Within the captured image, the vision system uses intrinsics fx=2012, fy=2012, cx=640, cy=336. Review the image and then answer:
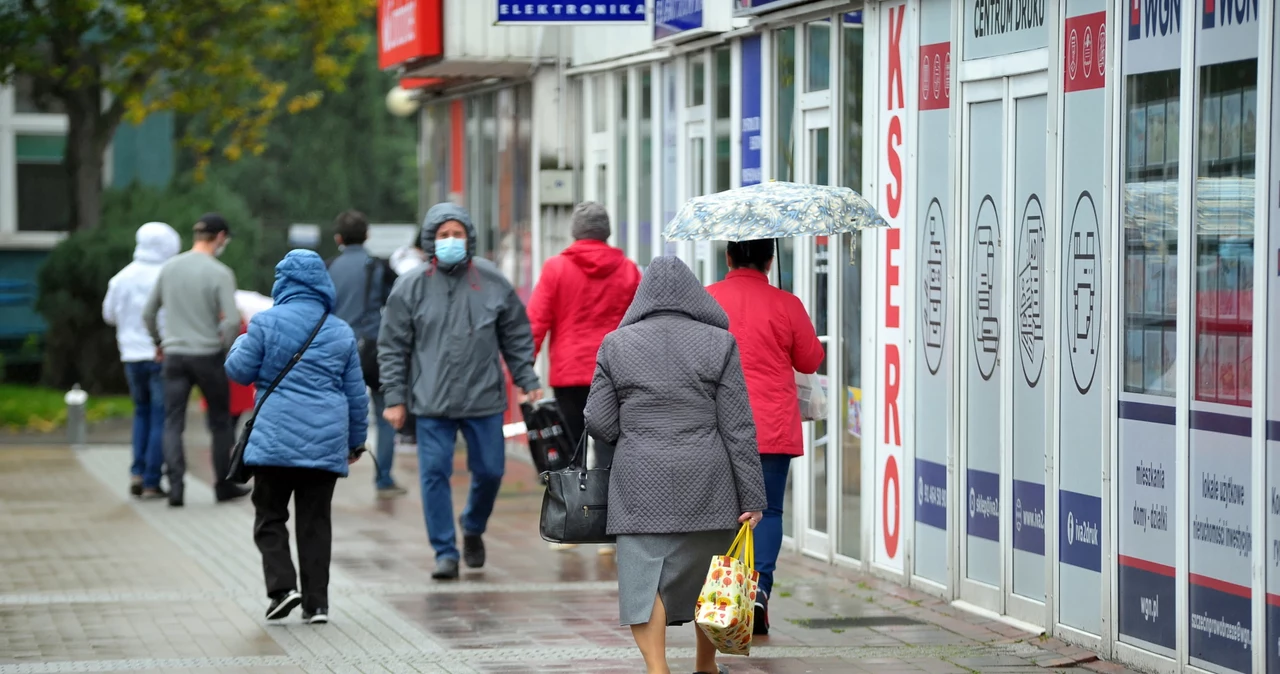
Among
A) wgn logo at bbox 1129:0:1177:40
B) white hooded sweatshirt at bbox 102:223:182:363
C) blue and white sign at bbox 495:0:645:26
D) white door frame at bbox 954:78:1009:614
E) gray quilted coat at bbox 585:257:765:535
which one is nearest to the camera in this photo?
gray quilted coat at bbox 585:257:765:535

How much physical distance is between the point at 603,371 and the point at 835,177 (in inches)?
157

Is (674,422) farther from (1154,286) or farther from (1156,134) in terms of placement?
(1156,134)

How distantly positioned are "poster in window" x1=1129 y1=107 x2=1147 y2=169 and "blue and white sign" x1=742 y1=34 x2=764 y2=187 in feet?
13.1

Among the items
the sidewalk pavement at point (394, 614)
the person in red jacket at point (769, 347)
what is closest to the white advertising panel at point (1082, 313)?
the sidewalk pavement at point (394, 614)

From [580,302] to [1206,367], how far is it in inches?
175

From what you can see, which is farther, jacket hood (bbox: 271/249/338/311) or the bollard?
the bollard

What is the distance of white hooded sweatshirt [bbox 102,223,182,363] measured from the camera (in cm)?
1382

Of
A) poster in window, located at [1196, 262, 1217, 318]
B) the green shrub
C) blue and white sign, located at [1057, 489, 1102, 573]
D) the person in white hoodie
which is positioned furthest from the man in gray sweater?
the green shrub

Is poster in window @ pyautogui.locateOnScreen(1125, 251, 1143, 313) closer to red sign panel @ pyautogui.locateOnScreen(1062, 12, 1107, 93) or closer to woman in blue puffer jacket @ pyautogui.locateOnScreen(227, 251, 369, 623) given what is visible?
red sign panel @ pyautogui.locateOnScreen(1062, 12, 1107, 93)

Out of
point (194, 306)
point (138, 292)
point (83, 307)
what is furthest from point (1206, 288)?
point (83, 307)

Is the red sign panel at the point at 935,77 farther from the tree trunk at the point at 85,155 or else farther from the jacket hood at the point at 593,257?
the tree trunk at the point at 85,155

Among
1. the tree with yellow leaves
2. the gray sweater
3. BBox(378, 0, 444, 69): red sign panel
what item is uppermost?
the tree with yellow leaves

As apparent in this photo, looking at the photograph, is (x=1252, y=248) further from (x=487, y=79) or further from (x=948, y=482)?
(x=487, y=79)

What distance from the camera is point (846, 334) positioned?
10461 mm
